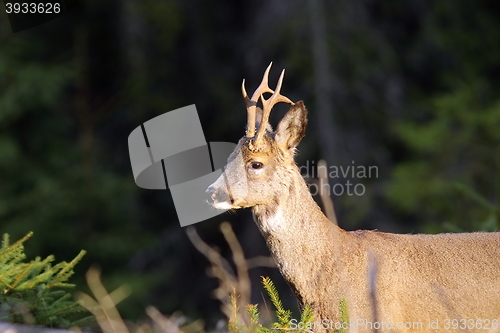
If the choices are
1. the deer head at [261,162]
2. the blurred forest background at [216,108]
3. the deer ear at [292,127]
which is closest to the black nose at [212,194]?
the deer head at [261,162]

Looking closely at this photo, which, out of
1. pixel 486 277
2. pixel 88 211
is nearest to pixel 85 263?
pixel 88 211

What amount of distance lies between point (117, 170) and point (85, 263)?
2.30 metres

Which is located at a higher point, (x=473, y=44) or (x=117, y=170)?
(x=473, y=44)

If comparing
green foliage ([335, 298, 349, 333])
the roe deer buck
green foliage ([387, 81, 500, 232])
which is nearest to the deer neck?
the roe deer buck

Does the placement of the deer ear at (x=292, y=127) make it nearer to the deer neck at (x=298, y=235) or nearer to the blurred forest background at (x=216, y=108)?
the deer neck at (x=298, y=235)

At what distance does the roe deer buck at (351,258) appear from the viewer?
3.62 m

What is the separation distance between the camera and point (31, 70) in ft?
46.3

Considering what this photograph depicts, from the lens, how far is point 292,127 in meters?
4.20

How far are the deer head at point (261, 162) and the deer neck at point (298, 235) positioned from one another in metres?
0.06

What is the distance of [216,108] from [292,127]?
10.6 m

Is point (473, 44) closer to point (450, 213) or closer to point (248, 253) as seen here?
point (450, 213)

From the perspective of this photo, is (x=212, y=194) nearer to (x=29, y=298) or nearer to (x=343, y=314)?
(x=343, y=314)

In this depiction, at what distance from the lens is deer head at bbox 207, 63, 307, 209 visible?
4.00 m

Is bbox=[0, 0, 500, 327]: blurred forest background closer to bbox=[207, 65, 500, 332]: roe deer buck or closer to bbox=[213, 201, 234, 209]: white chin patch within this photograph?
bbox=[207, 65, 500, 332]: roe deer buck
